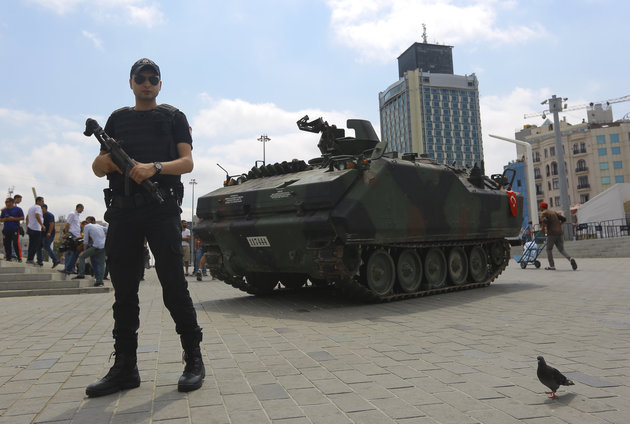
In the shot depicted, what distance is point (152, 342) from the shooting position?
16.0 ft

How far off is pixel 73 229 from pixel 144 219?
34.5ft

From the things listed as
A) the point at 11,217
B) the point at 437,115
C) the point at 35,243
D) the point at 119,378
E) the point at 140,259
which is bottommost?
the point at 119,378

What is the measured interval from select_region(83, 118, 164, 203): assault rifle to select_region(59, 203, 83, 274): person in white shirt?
10.4 metres

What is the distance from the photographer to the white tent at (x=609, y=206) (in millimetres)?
29047

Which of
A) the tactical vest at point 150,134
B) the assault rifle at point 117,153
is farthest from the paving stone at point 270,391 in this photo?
the tactical vest at point 150,134

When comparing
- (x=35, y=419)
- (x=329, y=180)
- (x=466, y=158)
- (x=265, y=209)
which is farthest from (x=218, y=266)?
(x=466, y=158)

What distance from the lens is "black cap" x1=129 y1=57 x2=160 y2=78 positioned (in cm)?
338

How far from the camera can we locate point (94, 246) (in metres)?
11.4

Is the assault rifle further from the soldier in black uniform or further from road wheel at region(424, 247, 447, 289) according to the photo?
road wheel at region(424, 247, 447, 289)

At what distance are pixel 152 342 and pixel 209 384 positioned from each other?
1.74m

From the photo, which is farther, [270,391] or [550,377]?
[270,391]

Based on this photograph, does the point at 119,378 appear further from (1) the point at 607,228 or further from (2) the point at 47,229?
(1) the point at 607,228

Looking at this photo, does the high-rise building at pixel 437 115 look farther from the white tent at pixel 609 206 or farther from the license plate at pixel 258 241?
the license plate at pixel 258 241

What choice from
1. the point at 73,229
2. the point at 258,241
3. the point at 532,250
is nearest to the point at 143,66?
the point at 258,241
